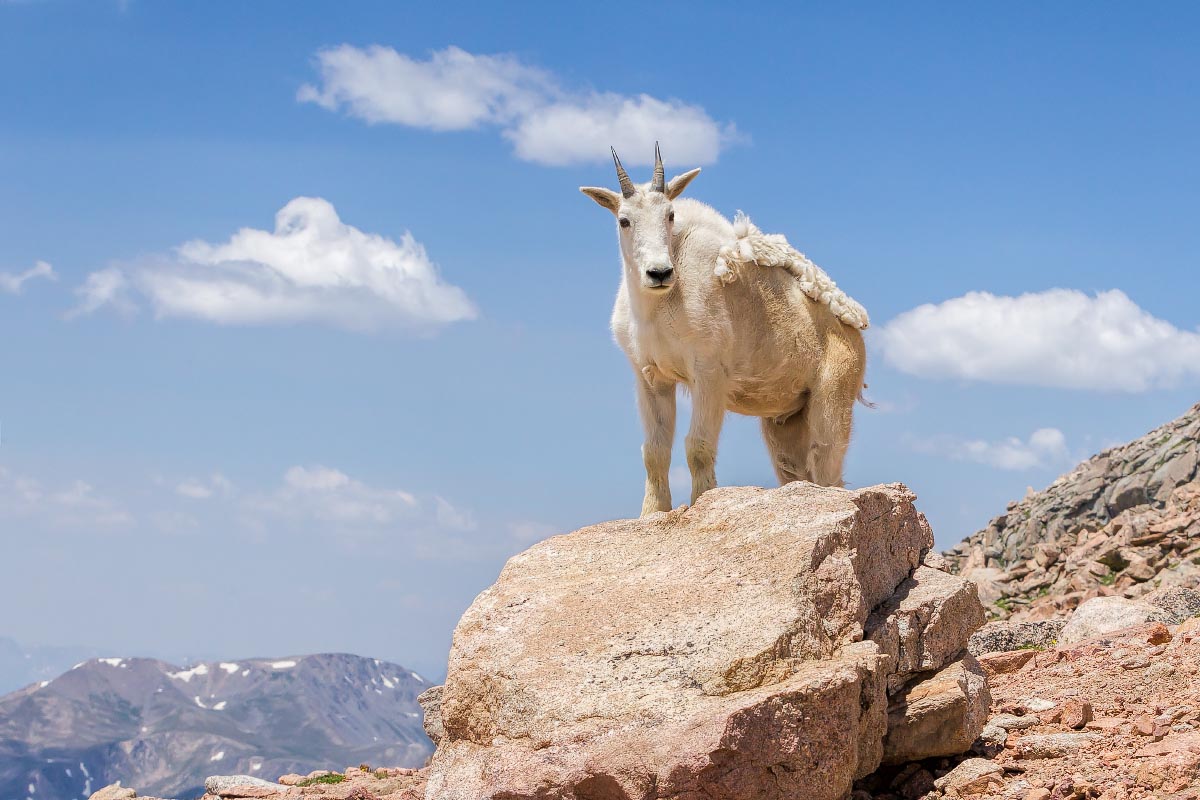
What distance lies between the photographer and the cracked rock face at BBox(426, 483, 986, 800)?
6.96 metres

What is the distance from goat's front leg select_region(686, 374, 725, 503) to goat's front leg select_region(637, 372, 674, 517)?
38cm

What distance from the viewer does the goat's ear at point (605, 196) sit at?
11109 mm

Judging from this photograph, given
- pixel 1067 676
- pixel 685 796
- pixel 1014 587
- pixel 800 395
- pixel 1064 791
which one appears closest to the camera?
pixel 685 796

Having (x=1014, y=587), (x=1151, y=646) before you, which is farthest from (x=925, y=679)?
(x=1014, y=587)

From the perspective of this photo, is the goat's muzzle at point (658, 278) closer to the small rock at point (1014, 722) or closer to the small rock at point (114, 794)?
the small rock at point (1014, 722)

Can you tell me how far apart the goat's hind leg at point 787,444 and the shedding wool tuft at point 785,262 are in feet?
3.54

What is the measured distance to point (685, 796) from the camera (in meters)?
6.84

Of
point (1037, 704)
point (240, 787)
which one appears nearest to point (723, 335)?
point (1037, 704)

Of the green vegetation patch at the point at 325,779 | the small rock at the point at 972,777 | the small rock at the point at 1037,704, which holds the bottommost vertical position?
the small rock at the point at 972,777

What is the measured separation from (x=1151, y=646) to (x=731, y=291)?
4.74m

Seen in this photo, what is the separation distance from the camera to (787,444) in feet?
41.1

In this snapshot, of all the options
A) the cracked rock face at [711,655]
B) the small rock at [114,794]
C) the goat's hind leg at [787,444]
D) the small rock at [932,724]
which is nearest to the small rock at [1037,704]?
the cracked rock face at [711,655]

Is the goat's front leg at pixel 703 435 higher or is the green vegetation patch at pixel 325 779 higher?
the goat's front leg at pixel 703 435

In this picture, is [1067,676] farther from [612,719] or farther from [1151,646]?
[612,719]
